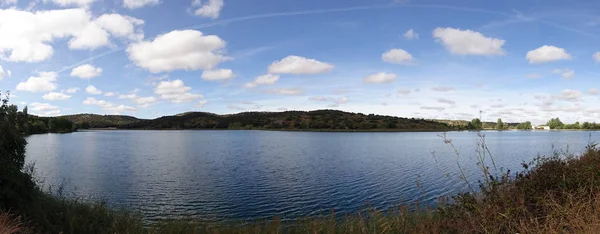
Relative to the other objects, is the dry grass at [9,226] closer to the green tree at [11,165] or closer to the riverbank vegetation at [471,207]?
the riverbank vegetation at [471,207]

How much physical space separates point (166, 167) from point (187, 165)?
8.56 ft

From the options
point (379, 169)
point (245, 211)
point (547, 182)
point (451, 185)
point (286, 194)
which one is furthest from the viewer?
point (379, 169)

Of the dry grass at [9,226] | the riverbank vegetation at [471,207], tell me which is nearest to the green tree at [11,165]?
the riverbank vegetation at [471,207]

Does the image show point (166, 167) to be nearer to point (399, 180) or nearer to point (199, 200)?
point (199, 200)

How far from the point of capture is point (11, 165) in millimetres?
10117

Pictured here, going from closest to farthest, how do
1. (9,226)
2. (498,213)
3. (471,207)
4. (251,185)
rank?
(9,226) < (498,213) < (471,207) < (251,185)

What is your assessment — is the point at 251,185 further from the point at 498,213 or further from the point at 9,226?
the point at 498,213

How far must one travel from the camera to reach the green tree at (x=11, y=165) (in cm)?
971

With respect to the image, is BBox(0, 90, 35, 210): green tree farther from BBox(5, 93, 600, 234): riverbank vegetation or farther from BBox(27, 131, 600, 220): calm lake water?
BBox(27, 131, 600, 220): calm lake water

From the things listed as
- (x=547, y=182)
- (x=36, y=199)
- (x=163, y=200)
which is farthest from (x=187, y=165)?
Answer: (x=547, y=182)

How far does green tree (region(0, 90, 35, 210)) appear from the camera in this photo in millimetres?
9711

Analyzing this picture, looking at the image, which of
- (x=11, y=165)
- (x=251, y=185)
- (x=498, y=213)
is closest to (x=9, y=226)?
(x=11, y=165)

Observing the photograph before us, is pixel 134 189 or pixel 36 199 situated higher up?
pixel 36 199

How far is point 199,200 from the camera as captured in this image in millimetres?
24438
